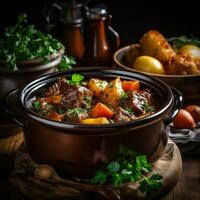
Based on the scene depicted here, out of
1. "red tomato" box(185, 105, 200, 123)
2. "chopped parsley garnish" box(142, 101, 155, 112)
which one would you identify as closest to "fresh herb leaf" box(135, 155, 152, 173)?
"chopped parsley garnish" box(142, 101, 155, 112)

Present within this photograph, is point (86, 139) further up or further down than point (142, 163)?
further up

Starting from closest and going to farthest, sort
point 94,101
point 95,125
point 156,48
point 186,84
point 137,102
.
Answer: point 95,125 < point 137,102 < point 94,101 < point 186,84 < point 156,48

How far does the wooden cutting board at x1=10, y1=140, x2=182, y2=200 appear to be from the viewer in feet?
5.46

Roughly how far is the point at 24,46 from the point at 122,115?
727 mm

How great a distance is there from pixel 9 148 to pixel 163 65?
37.1 inches

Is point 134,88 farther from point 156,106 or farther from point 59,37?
point 59,37

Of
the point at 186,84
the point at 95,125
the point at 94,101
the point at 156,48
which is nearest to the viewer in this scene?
the point at 95,125

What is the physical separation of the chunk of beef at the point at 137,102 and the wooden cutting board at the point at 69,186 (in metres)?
0.21

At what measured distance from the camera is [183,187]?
1857 millimetres

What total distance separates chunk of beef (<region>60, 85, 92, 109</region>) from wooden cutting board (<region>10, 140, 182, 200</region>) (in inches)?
9.9

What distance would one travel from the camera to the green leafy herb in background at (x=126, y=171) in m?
1.64

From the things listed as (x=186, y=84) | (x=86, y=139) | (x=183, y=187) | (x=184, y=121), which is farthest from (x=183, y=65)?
(x=86, y=139)

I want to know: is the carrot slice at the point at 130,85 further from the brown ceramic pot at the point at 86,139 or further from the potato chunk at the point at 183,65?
the potato chunk at the point at 183,65

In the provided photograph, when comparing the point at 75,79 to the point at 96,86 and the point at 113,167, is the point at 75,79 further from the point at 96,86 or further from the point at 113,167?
the point at 113,167
